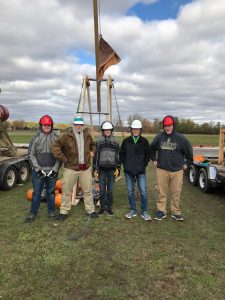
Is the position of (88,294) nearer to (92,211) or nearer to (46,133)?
(92,211)

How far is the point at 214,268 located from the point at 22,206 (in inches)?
178

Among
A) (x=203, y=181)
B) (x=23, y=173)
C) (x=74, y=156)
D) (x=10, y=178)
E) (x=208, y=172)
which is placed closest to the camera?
(x=74, y=156)

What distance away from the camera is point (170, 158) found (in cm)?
605

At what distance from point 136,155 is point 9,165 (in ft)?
14.7

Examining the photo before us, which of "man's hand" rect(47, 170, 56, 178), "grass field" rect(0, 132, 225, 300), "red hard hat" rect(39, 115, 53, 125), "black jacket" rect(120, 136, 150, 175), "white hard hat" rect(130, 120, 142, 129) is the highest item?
"red hard hat" rect(39, 115, 53, 125)

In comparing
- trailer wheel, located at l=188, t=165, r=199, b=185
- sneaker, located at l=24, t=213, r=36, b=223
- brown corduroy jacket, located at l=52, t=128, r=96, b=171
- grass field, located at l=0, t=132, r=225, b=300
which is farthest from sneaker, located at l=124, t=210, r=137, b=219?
trailer wheel, located at l=188, t=165, r=199, b=185

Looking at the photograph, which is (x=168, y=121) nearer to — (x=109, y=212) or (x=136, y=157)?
(x=136, y=157)

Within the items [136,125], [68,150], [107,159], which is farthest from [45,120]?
[136,125]

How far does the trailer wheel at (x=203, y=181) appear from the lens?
8.98 m

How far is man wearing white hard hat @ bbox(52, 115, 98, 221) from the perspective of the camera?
19.2 feet

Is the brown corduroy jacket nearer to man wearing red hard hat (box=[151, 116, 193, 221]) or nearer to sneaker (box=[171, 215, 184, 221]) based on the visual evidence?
man wearing red hard hat (box=[151, 116, 193, 221])

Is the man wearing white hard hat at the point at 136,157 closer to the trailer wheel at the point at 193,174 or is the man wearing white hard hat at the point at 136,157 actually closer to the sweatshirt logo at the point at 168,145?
the sweatshirt logo at the point at 168,145

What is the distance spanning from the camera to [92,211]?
6.28 metres

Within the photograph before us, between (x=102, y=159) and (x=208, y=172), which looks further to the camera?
(x=208, y=172)
